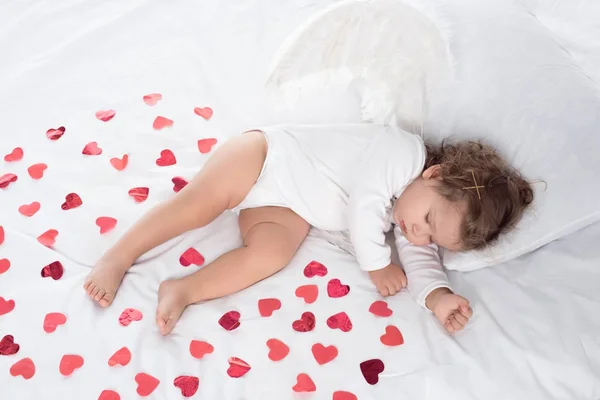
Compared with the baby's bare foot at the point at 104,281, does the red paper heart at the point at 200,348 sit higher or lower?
lower

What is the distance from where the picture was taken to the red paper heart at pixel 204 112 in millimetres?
1790

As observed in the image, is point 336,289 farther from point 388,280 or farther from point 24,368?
point 24,368

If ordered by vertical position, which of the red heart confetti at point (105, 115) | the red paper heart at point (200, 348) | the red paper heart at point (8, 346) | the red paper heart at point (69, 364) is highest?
the red heart confetti at point (105, 115)

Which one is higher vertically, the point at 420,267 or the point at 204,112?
the point at 204,112

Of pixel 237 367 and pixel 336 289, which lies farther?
pixel 336 289

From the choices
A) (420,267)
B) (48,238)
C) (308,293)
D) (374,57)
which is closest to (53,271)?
(48,238)

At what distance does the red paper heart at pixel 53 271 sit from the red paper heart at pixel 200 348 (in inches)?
13.1

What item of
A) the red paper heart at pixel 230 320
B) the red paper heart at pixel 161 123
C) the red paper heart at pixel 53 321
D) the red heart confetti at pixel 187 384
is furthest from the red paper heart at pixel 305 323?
the red paper heart at pixel 161 123

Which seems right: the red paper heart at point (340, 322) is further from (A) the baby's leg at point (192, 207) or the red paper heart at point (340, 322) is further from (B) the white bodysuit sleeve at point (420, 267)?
(A) the baby's leg at point (192, 207)

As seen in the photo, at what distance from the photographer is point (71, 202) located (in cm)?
156

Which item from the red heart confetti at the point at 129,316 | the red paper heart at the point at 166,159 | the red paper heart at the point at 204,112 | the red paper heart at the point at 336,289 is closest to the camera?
the red heart confetti at the point at 129,316

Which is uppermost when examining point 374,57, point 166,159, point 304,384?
point 374,57

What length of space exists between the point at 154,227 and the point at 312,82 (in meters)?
0.59

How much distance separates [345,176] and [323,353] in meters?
0.44
